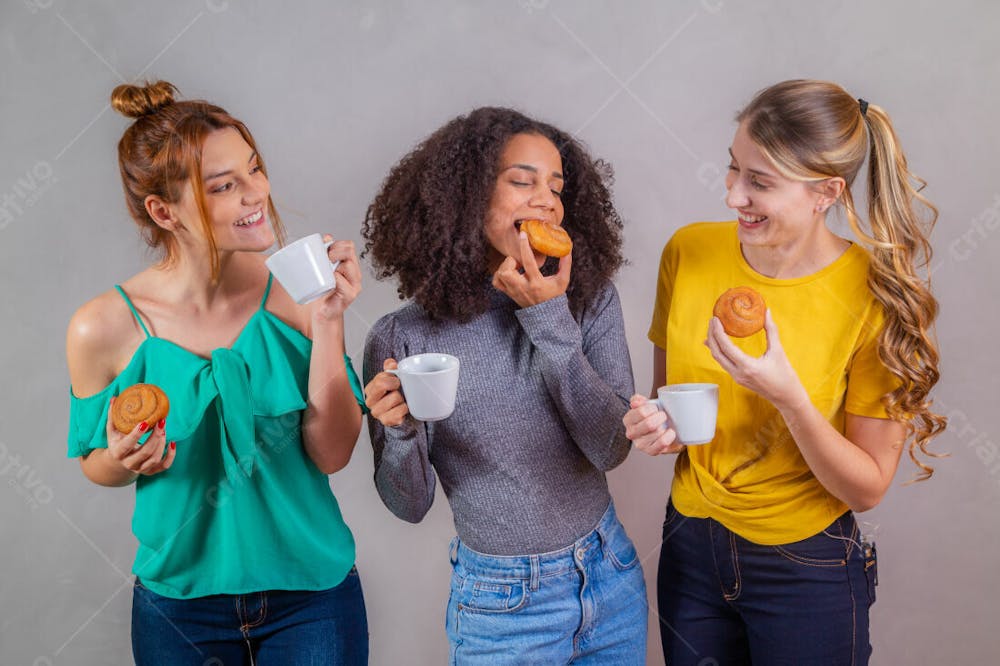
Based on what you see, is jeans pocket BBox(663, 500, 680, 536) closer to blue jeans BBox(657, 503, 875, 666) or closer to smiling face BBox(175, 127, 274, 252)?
blue jeans BBox(657, 503, 875, 666)

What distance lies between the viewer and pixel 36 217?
2.63m

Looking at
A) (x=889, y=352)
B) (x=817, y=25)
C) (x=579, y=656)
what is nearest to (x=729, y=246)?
(x=889, y=352)

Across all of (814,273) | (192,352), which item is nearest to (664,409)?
(814,273)

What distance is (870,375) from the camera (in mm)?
1721

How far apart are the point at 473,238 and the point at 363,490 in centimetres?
138

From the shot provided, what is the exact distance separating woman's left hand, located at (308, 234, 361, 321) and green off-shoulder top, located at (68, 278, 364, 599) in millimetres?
153

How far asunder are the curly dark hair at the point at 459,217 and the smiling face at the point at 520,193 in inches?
0.8

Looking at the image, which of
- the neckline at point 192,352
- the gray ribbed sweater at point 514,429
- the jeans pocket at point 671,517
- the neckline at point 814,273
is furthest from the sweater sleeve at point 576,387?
the neckline at point 192,352

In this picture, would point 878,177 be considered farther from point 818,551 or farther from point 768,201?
point 818,551

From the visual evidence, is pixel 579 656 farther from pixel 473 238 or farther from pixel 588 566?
pixel 473 238

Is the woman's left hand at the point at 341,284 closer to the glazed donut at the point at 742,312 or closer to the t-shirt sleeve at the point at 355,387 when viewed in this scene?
the t-shirt sleeve at the point at 355,387

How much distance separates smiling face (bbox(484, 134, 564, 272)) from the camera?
1823 mm

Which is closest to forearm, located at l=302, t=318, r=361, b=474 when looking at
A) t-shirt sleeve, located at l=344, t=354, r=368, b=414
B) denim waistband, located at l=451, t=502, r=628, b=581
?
t-shirt sleeve, located at l=344, t=354, r=368, b=414

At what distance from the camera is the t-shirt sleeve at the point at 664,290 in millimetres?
1973
